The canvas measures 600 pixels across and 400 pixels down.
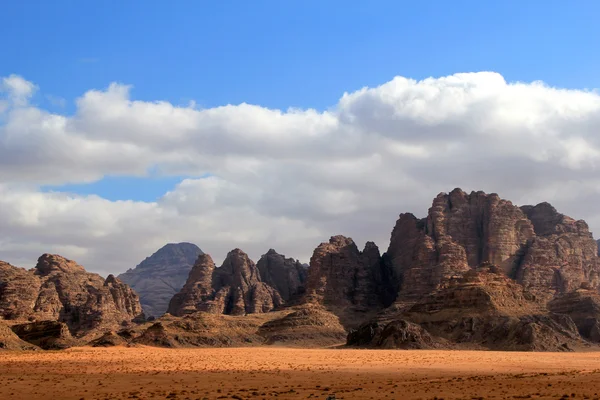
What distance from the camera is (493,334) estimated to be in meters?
142

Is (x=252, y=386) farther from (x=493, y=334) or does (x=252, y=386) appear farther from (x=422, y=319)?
(x=422, y=319)

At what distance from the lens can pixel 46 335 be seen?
419 feet

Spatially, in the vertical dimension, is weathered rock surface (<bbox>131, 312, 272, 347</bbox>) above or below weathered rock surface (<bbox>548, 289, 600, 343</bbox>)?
below

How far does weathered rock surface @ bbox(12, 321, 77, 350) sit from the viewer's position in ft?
405

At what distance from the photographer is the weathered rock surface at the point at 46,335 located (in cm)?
12356

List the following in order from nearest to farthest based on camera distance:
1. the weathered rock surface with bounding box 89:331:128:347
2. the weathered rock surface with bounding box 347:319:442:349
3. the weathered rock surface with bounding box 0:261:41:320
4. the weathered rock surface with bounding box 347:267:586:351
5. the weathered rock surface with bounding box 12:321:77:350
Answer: the weathered rock surface with bounding box 12:321:77:350 < the weathered rock surface with bounding box 347:319:442:349 < the weathered rock surface with bounding box 347:267:586:351 < the weathered rock surface with bounding box 89:331:128:347 < the weathered rock surface with bounding box 0:261:41:320

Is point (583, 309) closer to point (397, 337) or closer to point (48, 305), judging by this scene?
point (397, 337)

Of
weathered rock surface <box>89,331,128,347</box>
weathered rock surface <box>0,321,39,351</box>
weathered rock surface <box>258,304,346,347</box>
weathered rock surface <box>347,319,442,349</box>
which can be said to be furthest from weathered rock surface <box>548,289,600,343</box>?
weathered rock surface <box>0,321,39,351</box>

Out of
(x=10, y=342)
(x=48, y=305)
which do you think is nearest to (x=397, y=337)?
(x=10, y=342)

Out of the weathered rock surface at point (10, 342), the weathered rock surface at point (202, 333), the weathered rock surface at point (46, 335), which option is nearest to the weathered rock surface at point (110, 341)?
the weathered rock surface at point (202, 333)

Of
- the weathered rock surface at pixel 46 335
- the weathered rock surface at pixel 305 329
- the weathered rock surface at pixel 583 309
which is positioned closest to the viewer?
the weathered rock surface at pixel 46 335

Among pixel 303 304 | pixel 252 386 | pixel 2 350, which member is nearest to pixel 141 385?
pixel 252 386

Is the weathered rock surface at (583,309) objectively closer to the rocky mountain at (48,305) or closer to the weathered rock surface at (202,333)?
the weathered rock surface at (202,333)

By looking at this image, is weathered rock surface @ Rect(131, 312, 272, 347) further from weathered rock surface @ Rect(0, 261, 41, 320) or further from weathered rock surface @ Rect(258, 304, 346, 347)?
weathered rock surface @ Rect(0, 261, 41, 320)
